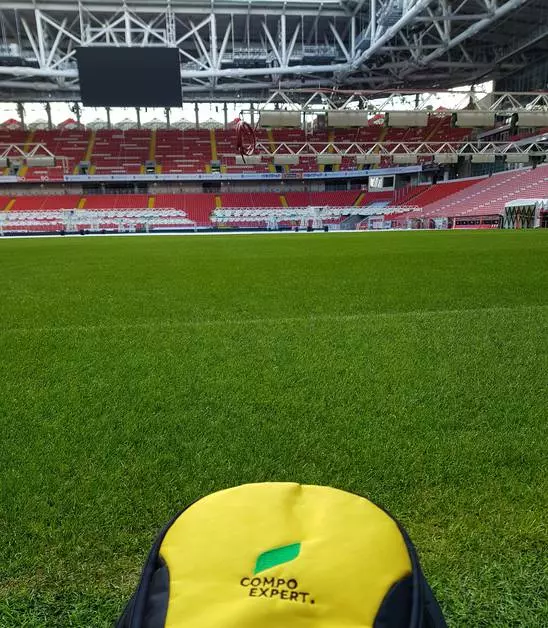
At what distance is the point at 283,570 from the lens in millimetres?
773

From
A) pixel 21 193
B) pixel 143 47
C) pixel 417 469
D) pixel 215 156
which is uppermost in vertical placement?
pixel 143 47

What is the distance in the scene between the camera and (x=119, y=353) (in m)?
3.43

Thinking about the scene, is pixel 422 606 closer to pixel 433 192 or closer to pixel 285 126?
pixel 285 126

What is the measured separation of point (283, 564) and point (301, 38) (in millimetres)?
40180

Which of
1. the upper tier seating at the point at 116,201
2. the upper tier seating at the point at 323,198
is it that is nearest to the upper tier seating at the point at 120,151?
the upper tier seating at the point at 116,201

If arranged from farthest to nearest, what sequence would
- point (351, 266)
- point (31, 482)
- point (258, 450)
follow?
point (351, 266)
point (258, 450)
point (31, 482)

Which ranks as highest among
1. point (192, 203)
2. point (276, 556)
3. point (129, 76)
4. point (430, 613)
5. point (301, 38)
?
point (301, 38)

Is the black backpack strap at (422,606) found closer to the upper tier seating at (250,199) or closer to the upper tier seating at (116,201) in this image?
the upper tier seating at (116,201)

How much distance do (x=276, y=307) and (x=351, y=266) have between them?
3897 mm

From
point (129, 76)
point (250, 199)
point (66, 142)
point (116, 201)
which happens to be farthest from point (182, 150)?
point (129, 76)

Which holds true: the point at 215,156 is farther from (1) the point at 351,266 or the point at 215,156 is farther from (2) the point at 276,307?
(2) the point at 276,307

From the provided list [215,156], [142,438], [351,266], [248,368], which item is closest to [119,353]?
[248,368]

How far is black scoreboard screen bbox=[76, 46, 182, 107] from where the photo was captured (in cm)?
2805

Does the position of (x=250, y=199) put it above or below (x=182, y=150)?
below
